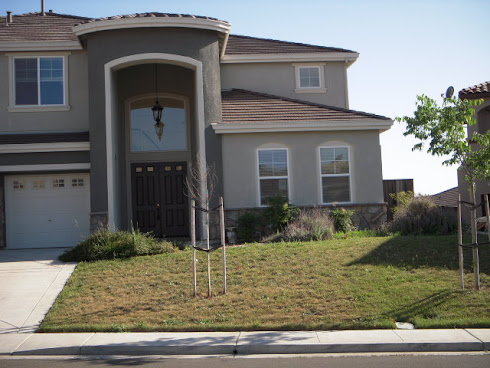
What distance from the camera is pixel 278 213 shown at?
16281mm

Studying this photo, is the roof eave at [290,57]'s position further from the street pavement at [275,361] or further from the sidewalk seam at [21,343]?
the street pavement at [275,361]

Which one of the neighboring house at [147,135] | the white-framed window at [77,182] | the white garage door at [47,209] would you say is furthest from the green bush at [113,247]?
the white-framed window at [77,182]

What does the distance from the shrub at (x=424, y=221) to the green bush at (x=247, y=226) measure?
384cm

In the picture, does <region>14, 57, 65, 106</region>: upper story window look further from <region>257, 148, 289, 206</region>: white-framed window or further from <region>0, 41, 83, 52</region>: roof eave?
<region>257, 148, 289, 206</region>: white-framed window

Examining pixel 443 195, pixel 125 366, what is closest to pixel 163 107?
pixel 125 366

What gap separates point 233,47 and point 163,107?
11.8ft

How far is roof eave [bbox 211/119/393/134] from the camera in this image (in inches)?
660

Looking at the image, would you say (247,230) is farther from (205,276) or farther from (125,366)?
(125,366)

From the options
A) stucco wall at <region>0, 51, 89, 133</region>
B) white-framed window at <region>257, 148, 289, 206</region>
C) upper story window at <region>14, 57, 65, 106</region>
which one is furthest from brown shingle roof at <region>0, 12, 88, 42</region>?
white-framed window at <region>257, 148, 289, 206</region>

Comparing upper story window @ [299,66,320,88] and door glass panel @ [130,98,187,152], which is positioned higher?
upper story window @ [299,66,320,88]

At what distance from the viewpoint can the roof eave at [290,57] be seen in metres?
20.0

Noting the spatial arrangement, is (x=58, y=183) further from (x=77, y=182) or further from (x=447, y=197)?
(x=447, y=197)

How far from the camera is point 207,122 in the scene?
55.0 ft

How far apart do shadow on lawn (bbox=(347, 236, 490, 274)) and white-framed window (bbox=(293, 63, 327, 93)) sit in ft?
26.2
